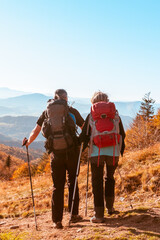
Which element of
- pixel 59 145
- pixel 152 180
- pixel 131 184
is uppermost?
pixel 59 145

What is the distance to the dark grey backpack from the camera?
4.05 metres

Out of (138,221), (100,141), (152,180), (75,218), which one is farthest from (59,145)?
(152,180)

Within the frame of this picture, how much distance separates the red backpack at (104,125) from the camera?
3883 millimetres

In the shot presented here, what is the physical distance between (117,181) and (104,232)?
330cm

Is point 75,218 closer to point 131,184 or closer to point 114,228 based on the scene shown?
point 114,228

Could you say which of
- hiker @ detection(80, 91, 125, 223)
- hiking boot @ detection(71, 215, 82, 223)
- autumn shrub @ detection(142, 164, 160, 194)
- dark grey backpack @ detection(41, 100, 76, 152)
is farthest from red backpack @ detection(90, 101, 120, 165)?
autumn shrub @ detection(142, 164, 160, 194)

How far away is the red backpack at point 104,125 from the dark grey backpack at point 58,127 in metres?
0.45

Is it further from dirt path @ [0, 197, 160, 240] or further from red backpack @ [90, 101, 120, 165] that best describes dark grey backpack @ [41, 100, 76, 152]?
dirt path @ [0, 197, 160, 240]

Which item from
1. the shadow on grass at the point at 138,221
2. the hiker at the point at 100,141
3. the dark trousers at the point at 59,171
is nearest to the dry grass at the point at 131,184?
the shadow on grass at the point at 138,221

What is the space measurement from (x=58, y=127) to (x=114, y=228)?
1806mm

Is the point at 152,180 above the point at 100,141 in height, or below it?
below

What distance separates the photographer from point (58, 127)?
405cm

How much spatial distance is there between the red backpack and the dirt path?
1.25 metres

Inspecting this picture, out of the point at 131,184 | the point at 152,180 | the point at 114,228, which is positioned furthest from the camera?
the point at 131,184
